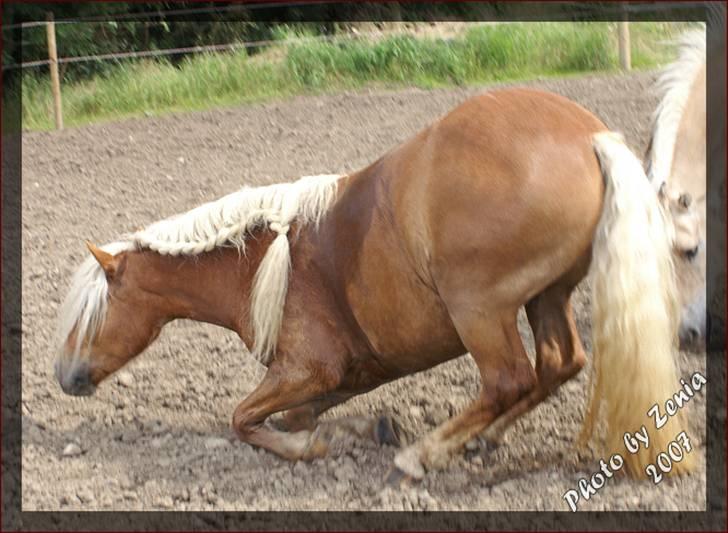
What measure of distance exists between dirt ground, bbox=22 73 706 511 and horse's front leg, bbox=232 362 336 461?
0.08 m

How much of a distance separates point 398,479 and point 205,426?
51.9 inches

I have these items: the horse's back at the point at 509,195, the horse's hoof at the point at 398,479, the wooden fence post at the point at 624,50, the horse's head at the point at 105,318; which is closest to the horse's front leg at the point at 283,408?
the horse's hoof at the point at 398,479

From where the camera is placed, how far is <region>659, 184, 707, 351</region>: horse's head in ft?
14.1

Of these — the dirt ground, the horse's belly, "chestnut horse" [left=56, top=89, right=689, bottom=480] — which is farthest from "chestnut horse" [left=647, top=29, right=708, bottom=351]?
the horse's belly

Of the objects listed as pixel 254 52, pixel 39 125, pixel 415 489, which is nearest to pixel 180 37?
pixel 254 52

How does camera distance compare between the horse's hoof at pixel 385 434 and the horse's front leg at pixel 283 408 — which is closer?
the horse's front leg at pixel 283 408

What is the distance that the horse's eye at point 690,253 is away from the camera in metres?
4.34

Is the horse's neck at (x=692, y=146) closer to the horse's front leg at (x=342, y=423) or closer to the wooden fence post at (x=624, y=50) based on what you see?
the horse's front leg at (x=342, y=423)

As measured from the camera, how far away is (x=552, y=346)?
4.13 meters

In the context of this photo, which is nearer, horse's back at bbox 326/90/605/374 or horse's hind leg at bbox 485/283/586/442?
horse's back at bbox 326/90/605/374

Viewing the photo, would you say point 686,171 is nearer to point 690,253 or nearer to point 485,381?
point 690,253

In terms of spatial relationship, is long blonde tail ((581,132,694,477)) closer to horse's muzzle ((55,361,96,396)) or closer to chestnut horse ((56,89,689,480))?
chestnut horse ((56,89,689,480))

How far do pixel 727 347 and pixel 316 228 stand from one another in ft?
6.72

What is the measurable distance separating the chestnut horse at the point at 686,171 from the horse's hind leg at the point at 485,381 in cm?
99
